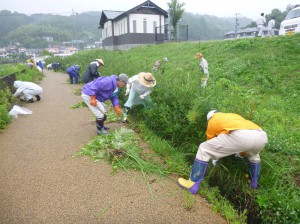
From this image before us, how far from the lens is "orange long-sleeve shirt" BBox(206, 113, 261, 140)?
2994 mm

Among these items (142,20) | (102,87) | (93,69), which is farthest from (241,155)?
(142,20)

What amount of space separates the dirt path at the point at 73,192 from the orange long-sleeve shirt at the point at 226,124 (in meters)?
1.02

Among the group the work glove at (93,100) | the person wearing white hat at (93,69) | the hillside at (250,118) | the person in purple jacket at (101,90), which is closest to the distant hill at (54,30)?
the person wearing white hat at (93,69)

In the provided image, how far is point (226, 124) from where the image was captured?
3074 millimetres

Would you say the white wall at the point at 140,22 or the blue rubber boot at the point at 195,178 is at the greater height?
the white wall at the point at 140,22

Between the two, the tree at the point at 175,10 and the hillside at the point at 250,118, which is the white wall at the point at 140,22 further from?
the hillside at the point at 250,118

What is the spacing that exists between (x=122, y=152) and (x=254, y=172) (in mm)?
2331

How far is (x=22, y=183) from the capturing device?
11.9 ft

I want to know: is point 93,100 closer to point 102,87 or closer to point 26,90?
point 102,87

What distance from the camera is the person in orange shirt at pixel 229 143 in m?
2.94

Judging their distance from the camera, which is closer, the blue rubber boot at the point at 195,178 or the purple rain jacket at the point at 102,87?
the blue rubber boot at the point at 195,178

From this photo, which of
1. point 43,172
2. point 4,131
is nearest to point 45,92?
point 4,131

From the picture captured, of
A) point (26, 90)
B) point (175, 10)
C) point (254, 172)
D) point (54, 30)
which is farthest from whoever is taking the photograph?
point (54, 30)

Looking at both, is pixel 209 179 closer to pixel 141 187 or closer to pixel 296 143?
pixel 141 187
